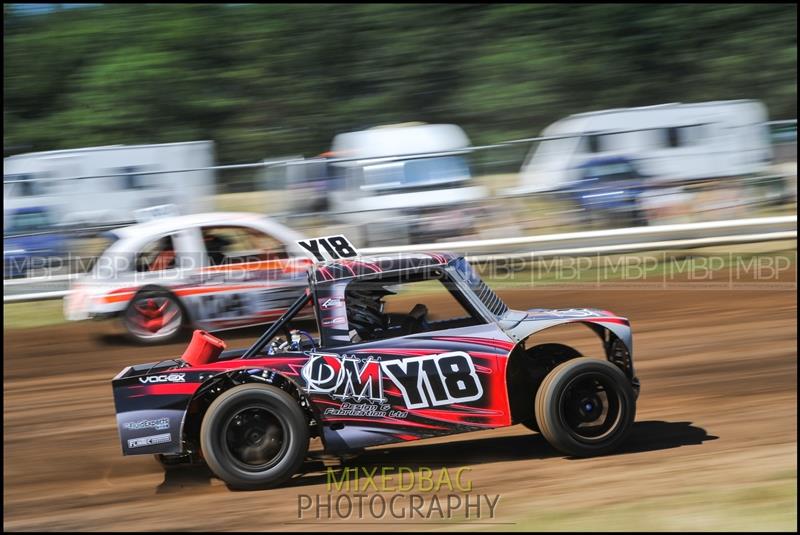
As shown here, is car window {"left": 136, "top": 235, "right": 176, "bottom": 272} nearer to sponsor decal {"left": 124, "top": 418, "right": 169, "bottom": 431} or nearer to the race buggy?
the race buggy

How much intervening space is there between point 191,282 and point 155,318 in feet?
1.90

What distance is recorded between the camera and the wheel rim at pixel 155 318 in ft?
34.0

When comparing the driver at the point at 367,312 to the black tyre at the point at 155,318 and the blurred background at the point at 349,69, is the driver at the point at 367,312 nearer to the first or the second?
the black tyre at the point at 155,318

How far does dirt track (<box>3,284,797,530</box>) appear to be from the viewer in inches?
205

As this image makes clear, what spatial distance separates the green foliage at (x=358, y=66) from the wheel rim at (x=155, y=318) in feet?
46.7

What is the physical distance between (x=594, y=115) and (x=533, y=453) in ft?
32.4

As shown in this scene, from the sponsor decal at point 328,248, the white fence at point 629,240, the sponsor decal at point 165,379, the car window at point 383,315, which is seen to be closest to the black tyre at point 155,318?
the white fence at point 629,240

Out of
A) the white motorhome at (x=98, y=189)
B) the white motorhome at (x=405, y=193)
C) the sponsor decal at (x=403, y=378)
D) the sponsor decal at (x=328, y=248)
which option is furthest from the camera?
the white motorhome at (x=405, y=193)

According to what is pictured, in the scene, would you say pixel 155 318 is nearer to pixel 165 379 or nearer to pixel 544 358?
pixel 165 379

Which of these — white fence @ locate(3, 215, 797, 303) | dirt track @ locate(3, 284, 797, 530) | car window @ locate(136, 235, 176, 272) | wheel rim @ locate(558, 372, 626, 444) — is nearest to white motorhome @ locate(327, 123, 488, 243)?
white fence @ locate(3, 215, 797, 303)

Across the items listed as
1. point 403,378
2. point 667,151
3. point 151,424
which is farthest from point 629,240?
point 151,424

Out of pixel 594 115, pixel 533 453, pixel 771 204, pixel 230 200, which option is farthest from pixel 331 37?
pixel 533 453

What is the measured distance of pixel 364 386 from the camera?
225 inches

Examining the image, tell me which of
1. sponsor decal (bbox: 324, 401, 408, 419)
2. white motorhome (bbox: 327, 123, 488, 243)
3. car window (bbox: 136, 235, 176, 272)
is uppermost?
white motorhome (bbox: 327, 123, 488, 243)
